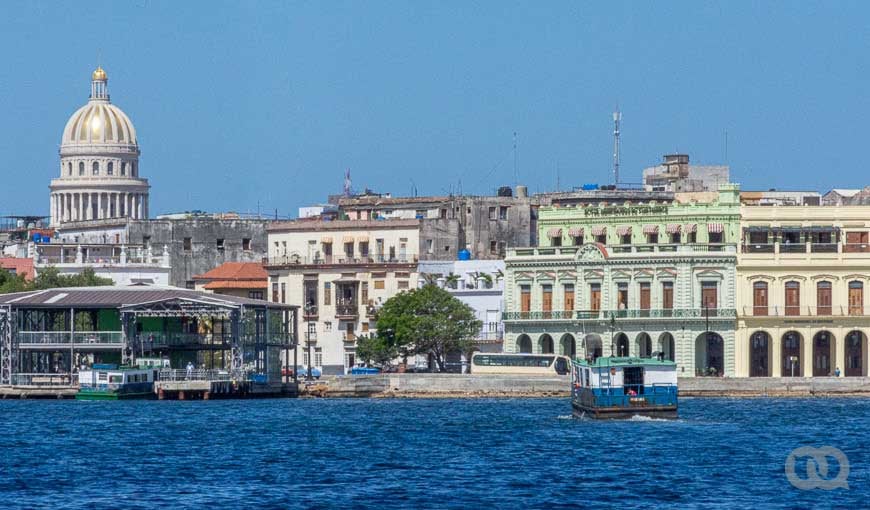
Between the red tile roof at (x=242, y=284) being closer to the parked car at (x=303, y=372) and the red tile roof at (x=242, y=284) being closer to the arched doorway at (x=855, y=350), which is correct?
the parked car at (x=303, y=372)

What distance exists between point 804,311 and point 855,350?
342 cm

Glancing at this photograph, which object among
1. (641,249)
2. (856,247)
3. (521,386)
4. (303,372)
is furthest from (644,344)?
(303,372)

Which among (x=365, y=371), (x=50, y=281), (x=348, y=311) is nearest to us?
(x=365, y=371)

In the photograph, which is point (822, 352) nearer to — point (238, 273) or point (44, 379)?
point (44, 379)

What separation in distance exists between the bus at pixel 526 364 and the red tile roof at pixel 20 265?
44474mm

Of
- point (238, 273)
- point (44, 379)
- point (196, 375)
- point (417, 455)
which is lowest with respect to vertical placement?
point (417, 455)

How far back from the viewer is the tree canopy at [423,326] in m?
142

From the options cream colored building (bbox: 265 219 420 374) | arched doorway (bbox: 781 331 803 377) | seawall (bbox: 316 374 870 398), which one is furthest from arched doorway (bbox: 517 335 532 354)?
arched doorway (bbox: 781 331 803 377)

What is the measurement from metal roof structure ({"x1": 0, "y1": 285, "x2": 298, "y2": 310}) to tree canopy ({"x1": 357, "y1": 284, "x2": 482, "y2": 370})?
8480mm

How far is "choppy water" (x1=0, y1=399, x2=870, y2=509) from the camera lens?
246ft

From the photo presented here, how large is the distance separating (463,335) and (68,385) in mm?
21546

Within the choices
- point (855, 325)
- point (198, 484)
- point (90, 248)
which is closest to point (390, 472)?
point (198, 484)

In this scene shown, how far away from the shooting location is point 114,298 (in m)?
136

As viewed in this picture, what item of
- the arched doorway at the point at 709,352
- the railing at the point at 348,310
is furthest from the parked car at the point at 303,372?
the arched doorway at the point at 709,352
